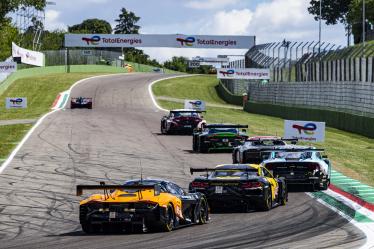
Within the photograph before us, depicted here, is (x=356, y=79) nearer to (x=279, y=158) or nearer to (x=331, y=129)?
(x=331, y=129)

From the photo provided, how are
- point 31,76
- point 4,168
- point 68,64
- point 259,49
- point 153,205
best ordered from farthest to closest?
point 68,64, point 31,76, point 259,49, point 4,168, point 153,205

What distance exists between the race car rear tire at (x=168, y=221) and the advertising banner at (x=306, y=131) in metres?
16.4

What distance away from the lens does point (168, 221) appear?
16.6 metres

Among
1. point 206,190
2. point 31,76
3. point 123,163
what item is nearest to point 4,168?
point 123,163

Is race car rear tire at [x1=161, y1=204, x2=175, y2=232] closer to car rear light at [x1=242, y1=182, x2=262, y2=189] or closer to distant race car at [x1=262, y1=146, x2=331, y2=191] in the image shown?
car rear light at [x1=242, y1=182, x2=262, y2=189]

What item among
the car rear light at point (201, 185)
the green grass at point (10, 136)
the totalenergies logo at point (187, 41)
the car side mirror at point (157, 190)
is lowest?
the green grass at point (10, 136)

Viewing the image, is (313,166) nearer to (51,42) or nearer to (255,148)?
(255,148)

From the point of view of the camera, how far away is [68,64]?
372 feet

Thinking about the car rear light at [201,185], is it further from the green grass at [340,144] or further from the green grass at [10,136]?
the green grass at [10,136]

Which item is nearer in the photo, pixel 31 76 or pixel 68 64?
pixel 31 76

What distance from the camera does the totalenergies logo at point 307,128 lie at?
32844 millimetres

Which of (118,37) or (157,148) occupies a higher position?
(118,37)

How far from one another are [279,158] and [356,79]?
27.0 m

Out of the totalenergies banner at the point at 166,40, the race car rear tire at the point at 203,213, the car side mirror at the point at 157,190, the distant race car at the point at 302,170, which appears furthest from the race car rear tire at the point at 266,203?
the totalenergies banner at the point at 166,40
